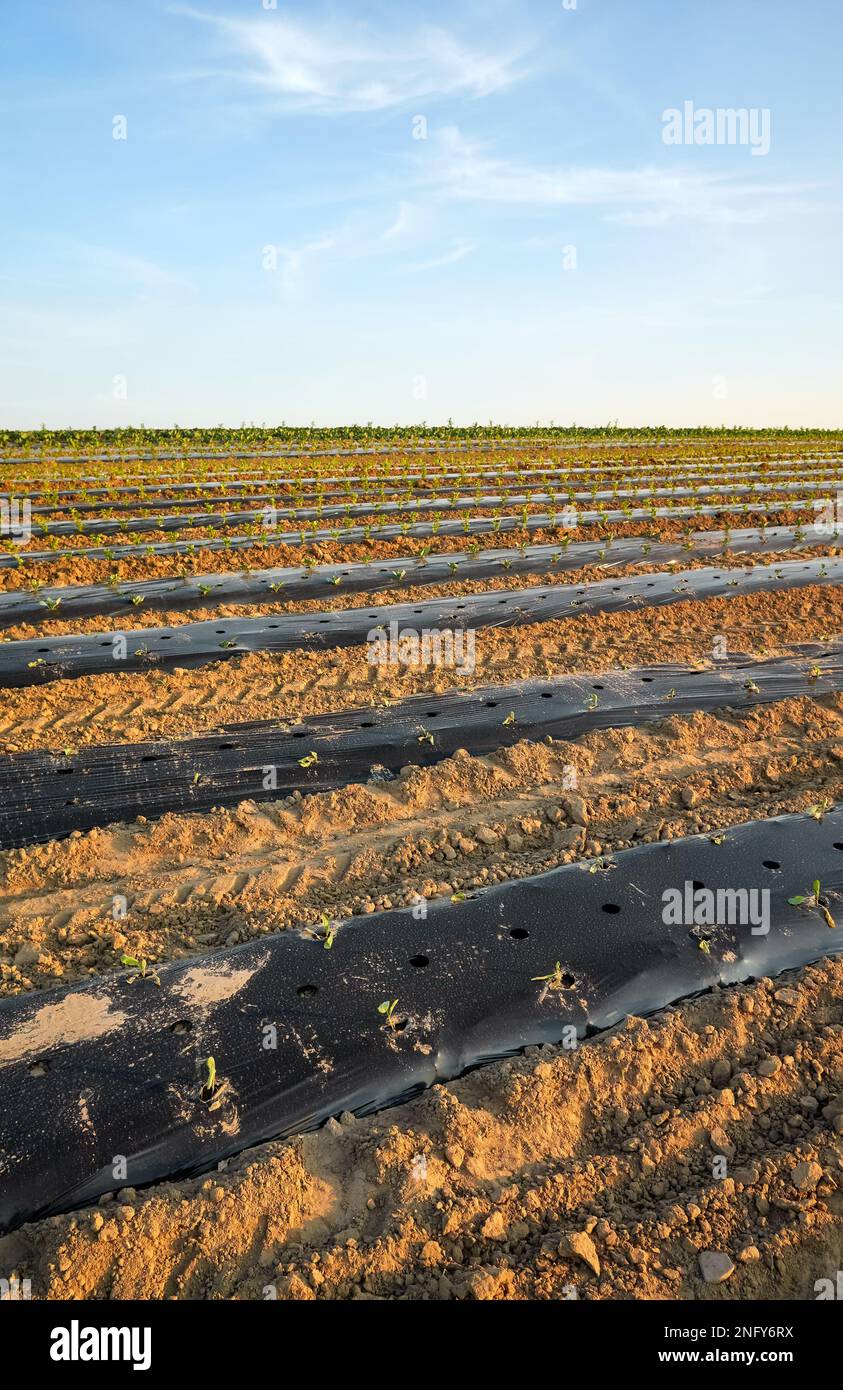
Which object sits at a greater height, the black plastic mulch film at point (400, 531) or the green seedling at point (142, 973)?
the black plastic mulch film at point (400, 531)

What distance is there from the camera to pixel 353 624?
771 centimetres

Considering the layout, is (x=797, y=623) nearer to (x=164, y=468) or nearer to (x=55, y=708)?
(x=55, y=708)

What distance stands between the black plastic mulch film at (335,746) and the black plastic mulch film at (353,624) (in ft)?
5.26

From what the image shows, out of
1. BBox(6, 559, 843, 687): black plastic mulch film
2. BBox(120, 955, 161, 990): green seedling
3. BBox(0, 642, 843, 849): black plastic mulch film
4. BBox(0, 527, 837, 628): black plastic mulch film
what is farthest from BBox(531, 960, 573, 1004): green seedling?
BBox(0, 527, 837, 628): black plastic mulch film

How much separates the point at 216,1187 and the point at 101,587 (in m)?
7.82

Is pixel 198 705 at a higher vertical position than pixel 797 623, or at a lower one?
lower

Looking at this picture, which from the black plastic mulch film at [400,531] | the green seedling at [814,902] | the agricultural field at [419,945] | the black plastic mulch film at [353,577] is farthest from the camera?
the black plastic mulch film at [400,531]

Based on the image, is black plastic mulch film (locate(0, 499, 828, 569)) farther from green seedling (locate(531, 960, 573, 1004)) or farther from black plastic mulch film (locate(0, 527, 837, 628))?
green seedling (locate(531, 960, 573, 1004))

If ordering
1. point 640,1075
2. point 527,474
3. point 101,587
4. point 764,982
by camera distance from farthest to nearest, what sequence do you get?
point 527,474 < point 101,587 < point 764,982 < point 640,1075

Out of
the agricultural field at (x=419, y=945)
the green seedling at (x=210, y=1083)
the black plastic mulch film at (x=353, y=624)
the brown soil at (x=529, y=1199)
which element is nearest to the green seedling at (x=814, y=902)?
the agricultural field at (x=419, y=945)

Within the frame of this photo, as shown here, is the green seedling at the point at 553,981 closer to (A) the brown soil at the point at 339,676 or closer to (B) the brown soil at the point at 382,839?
(B) the brown soil at the point at 382,839

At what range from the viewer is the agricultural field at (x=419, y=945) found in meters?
2.30

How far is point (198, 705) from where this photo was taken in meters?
6.06
